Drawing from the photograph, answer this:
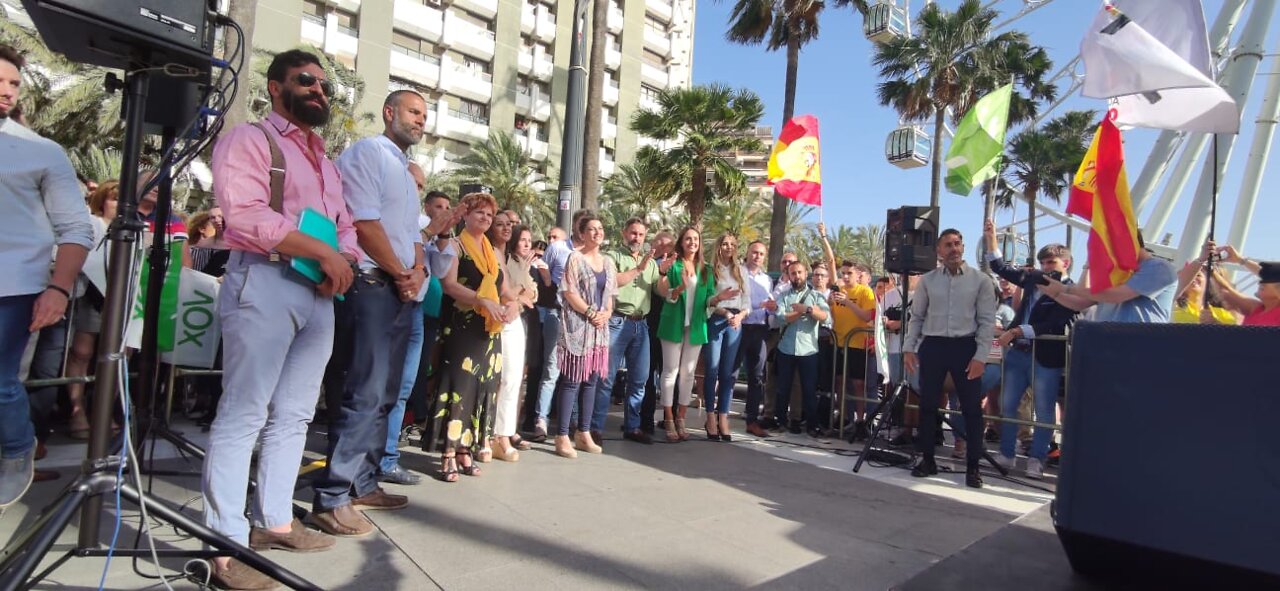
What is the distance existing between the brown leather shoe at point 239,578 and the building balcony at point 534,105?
1591 inches

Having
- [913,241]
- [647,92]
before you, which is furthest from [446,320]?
[647,92]

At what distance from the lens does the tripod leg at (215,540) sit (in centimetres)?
212

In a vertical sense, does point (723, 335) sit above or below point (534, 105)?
below

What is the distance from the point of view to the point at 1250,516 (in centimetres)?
131

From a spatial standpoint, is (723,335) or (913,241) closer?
(913,241)

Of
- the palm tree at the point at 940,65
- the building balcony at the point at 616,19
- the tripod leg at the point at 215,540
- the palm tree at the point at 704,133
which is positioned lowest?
the tripod leg at the point at 215,540

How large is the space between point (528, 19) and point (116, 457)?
4227 cm

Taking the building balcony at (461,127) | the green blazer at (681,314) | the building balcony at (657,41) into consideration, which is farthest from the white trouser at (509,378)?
the building balcony at (657,41)

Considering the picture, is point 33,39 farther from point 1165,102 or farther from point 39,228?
point 1165,102

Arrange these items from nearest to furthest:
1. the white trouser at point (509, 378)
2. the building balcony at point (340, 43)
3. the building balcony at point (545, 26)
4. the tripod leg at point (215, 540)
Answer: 1. the tripod leg at point (215, 540)
2. the white trouser at point (509, 378)
3. the building balcony at point (340, 43)
4. the building balcony at point (545, 26)

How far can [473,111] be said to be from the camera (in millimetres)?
38594

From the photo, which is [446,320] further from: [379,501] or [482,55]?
[482,55]

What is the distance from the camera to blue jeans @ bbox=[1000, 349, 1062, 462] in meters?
5.92

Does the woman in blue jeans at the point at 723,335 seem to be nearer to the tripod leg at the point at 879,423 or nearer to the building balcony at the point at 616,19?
the tripod leg at the point at 879,423
